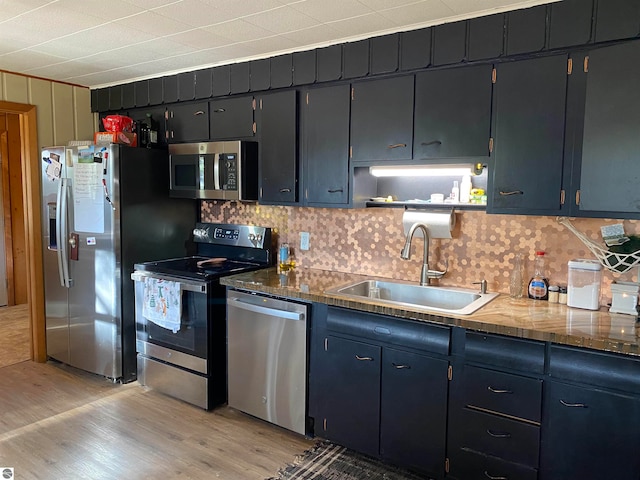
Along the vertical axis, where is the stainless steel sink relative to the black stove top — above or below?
below

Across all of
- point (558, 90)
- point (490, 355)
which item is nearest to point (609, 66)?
point (558, 90)

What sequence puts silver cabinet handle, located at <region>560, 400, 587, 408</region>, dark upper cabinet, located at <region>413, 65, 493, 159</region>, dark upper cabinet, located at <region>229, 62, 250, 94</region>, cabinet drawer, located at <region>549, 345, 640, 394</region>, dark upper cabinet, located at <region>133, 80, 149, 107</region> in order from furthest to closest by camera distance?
1. dark upper cabinet, located at <region>133, 80, 149, 107</region>
2. dark upper cabinet, located at <region>229, 62, 250, 94</region>
3. dark upper cabinet, located at <region>413, 65, 493, 159</region>
4. silver cabinet handle, located at <region>560, 400, 587, 408</region>
5. cabinet drawer, located at <region>549, 345, 640, 394</region>

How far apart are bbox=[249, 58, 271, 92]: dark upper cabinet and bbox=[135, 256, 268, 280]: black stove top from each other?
1.24 m

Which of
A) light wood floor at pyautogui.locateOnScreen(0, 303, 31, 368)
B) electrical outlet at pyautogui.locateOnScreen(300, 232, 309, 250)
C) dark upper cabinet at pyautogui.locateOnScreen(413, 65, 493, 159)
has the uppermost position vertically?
dark upper cabinet at pyautogui.locateOnScreen(413, 65, 493, 159)

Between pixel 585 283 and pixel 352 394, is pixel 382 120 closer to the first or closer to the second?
pixel 585 283

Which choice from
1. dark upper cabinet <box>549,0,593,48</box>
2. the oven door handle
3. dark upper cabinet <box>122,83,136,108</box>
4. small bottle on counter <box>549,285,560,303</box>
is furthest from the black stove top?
dark upper cabinet <box>549,0,593,48</box>

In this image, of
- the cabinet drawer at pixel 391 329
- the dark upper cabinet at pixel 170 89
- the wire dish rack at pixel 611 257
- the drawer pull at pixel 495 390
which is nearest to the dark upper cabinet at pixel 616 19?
the wire dish rack at pixel 611 257

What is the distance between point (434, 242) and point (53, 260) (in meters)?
3.03

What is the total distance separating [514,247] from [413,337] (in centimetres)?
80

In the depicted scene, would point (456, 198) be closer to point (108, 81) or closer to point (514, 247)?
point (514, 247)

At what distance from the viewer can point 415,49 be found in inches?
103

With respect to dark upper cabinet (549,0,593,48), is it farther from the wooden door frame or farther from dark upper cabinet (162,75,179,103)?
the wooden door frame

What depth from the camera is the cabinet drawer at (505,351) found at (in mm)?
2057

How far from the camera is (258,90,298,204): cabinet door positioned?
3166 millimetres
